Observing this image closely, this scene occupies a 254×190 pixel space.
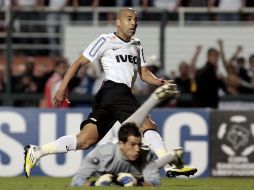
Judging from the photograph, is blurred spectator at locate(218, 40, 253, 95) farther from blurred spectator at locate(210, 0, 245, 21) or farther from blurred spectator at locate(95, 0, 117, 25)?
blurred spectator at locate(95, 0, 117, 25)

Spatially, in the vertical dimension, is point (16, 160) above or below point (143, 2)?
below

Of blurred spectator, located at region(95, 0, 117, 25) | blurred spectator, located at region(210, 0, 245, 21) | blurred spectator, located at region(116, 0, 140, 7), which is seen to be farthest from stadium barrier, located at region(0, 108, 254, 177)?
blurred spectator, located at region(116, 0, 140, 7)

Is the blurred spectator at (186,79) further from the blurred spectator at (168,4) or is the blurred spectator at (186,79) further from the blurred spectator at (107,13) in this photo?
the blurred spectator at (107,13)

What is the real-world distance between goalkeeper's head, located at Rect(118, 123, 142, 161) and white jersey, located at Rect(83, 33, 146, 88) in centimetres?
230

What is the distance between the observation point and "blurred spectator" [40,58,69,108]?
1977 centimetres

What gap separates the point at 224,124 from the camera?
720 inches

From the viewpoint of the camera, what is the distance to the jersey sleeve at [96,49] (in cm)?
1288

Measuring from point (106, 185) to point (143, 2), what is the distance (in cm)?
1158

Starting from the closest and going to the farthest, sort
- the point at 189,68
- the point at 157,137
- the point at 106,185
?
1. the point at 106,185
2. the point at 157,137
3. the point at 189,68

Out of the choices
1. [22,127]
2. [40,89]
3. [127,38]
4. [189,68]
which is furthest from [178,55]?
[127,38]

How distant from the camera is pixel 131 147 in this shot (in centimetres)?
1057

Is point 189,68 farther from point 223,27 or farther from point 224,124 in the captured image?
point 224,124

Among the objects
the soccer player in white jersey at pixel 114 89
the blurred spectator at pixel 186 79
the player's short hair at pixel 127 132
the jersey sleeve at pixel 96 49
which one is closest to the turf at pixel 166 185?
the soccer player in white jersey at pixel 114 89

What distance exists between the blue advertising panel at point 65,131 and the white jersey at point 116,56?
527 cm
